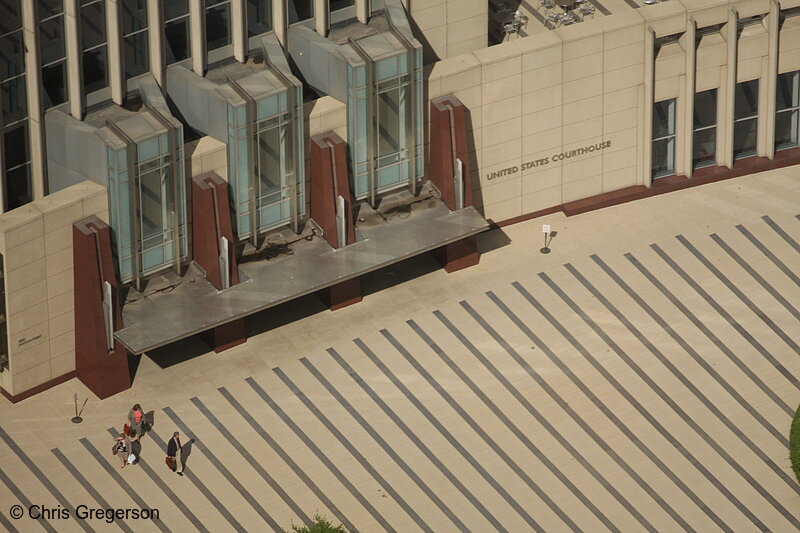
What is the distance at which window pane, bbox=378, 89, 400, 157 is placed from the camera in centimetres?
10169

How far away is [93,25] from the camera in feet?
315

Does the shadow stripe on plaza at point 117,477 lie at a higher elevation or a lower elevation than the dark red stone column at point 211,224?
lower

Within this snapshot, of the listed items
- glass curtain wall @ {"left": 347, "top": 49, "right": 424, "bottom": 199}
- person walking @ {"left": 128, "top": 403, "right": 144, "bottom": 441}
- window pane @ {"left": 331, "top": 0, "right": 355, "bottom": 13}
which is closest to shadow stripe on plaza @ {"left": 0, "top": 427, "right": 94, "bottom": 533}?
person walking @ {"left": 128, "top": 403, "right": 144, "bottom": 441}

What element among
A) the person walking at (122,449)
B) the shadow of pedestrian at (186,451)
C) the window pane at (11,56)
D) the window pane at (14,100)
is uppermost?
the window pane at (11,56)

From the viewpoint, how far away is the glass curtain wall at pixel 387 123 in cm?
10075

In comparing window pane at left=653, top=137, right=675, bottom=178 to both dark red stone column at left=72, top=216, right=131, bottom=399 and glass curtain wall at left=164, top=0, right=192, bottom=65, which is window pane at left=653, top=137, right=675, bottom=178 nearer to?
glass curtain wall at left=164, top=0, right=192, bottom=65

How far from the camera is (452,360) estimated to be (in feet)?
334

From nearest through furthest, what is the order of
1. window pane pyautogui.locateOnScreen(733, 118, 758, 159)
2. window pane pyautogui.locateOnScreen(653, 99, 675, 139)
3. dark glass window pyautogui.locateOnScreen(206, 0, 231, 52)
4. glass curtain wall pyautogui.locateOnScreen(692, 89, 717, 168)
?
dark glass window pyautogui.locateOnScreen(206, 0, 231, 52) < window pane pyautogui.locateOnScreen(653, 99, 675, 139) < glass curtain wall pyautogui.locateOnScreen(692, 89, 717, 168) < window pane pyautogui.locateOnScreen(733, 118, 758, 159)

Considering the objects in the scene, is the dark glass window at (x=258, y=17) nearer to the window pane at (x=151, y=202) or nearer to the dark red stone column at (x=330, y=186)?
the dark red stone column at (x=330, y=186)

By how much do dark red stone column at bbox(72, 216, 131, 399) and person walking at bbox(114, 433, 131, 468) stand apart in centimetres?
320

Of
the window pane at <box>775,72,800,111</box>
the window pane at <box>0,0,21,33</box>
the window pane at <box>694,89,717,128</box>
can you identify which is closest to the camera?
the window pane at <box>0,0,21,33</box>

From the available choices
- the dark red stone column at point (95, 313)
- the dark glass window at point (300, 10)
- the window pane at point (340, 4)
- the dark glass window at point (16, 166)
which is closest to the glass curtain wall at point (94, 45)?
the dark glass window at point (16, 166)

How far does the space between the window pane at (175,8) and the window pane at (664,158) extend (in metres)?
23.8

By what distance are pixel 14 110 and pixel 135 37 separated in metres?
5.71
